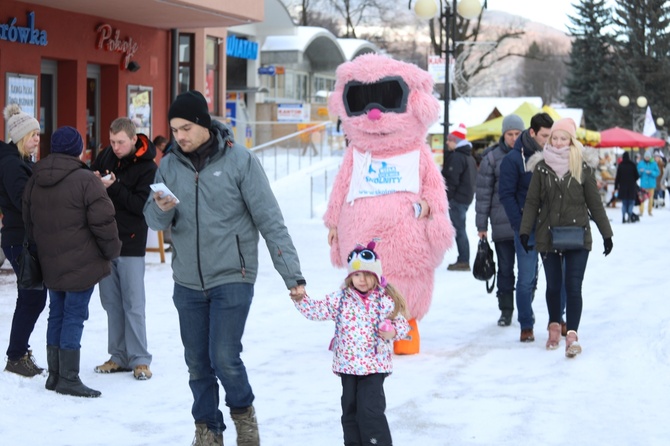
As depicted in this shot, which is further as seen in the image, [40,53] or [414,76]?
[40,53]

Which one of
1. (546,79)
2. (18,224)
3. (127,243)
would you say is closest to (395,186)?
(127,243)

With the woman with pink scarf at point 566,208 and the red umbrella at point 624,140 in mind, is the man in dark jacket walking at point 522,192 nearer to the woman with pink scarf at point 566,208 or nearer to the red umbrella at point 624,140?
the woman with pink scarf at point 566,208

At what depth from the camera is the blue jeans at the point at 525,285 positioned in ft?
28.4

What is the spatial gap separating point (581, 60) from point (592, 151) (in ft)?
195

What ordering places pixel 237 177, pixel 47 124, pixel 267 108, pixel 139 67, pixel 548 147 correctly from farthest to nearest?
1. pixel 267 108
2. pixel 139 67
3. pixel 47 124
4. pixel 548 147
5. pixel 237 177

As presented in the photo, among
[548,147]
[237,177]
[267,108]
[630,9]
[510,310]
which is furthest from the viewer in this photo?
[630,9]

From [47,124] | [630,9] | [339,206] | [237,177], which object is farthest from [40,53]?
[630,9]

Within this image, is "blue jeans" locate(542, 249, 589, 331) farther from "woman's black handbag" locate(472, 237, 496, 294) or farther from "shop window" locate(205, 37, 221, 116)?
"shop window" locate(205, 37, 221, 116)

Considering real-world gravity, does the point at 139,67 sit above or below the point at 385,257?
above

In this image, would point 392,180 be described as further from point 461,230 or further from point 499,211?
point 461,230

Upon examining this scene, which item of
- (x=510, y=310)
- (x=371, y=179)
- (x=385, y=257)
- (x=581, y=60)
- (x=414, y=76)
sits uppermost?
(x=581, y=60)

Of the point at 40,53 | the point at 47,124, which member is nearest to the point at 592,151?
the point at 40,53

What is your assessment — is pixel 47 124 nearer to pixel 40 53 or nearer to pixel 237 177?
pixel 40 53

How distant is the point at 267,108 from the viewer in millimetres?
39188
